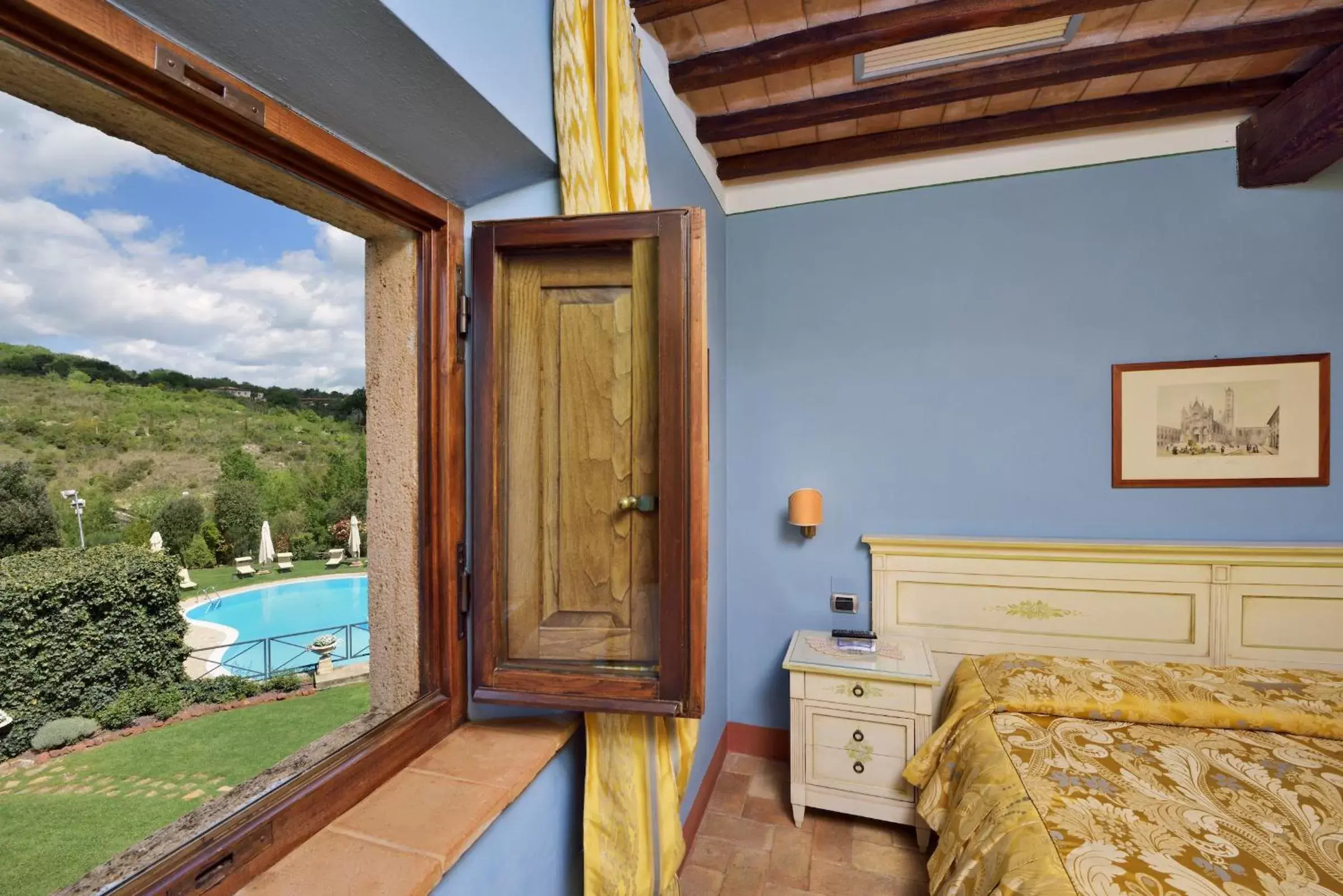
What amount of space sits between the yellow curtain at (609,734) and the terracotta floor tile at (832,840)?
1.03 metres

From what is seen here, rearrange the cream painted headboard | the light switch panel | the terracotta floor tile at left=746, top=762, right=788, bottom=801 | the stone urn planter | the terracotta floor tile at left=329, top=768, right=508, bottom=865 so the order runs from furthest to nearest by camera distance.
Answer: the light switch panel → the terracotta floor tile at left=746, top=762, right=788, bottom=801 → the cream painted headboard → the stone urn planter → the terracotta floor tile at left=329, top=768, right=508, bottom=865

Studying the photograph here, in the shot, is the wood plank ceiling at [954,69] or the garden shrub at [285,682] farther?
the wood plank ceiling at [954,69]

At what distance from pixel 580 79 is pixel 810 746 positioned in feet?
7.74

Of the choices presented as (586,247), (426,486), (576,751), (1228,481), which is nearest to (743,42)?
(586,247)

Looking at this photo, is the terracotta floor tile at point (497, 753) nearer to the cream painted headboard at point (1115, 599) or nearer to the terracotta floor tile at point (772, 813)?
the terracotta floor tile at point (772, 813)

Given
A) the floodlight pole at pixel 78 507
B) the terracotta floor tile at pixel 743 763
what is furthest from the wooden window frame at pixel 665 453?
the terracotta floor tile at pixel 743 763

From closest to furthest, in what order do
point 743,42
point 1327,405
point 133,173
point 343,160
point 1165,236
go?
point 133,173, point 343,160, point 743,42, point 1327,405, point 1165,236

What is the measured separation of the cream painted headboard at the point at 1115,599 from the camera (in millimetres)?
2061

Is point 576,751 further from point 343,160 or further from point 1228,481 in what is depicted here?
point 1228,481

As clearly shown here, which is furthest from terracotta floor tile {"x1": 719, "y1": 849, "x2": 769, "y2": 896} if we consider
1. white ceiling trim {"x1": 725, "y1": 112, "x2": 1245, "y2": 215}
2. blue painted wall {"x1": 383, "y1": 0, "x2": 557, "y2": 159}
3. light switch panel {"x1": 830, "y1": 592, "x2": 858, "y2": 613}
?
white ceiling trim {"x1": 725, "y1": 112, "x2": 1245, "y2": 215}

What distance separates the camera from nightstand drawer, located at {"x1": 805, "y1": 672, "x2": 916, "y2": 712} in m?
2.06

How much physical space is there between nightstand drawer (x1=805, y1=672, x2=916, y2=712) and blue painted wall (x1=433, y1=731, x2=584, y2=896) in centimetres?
118

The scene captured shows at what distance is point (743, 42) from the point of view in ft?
6.07

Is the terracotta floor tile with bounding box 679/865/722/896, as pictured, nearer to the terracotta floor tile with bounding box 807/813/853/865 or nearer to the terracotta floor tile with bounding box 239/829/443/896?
the terracotta floor tile with bounding box 807/813/853/865
